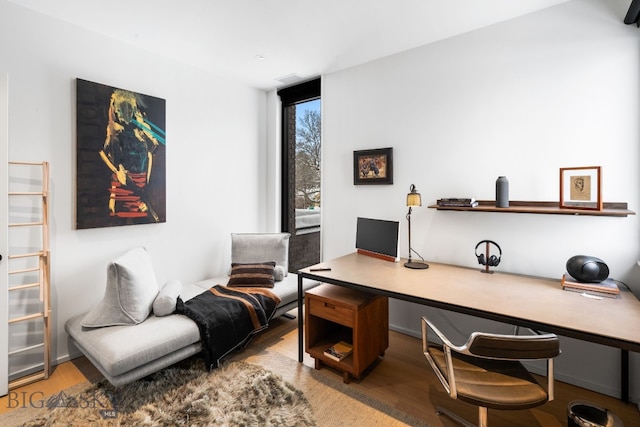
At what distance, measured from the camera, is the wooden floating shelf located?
1.94 meters

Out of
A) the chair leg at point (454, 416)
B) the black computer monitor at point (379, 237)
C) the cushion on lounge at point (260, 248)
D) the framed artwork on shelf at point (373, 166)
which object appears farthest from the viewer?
the cushion on lounge at point (260, 248)

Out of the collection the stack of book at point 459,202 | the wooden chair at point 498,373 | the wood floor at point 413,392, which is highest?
the stack of book at point 459,202

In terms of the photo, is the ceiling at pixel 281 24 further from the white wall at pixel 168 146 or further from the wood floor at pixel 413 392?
the wood floor at pixel 413 392

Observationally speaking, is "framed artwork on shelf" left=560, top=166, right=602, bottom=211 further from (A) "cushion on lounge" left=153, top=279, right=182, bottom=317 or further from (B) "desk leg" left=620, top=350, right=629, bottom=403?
(A) "cushion on lounge" left=153, top=279, right=182, bottom=317

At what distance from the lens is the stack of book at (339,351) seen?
229 centimetres

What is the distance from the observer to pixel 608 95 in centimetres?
210

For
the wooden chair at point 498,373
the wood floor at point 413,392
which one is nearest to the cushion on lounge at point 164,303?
the wood floor at point 413,392

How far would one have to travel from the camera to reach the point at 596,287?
1.92 metres

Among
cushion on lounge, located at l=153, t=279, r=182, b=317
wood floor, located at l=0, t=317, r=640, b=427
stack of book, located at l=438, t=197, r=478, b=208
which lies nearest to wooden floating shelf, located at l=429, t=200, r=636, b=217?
stack of book, located at l=438, t=197, r=478, b=208

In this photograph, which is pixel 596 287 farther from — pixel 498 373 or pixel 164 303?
pixel 164 303

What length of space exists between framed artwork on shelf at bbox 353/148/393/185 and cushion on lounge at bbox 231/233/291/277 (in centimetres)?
111

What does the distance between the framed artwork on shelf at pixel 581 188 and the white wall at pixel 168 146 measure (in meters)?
3.25

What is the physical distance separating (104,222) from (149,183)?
20.9 inches

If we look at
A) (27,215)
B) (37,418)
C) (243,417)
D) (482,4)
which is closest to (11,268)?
(27,215)
